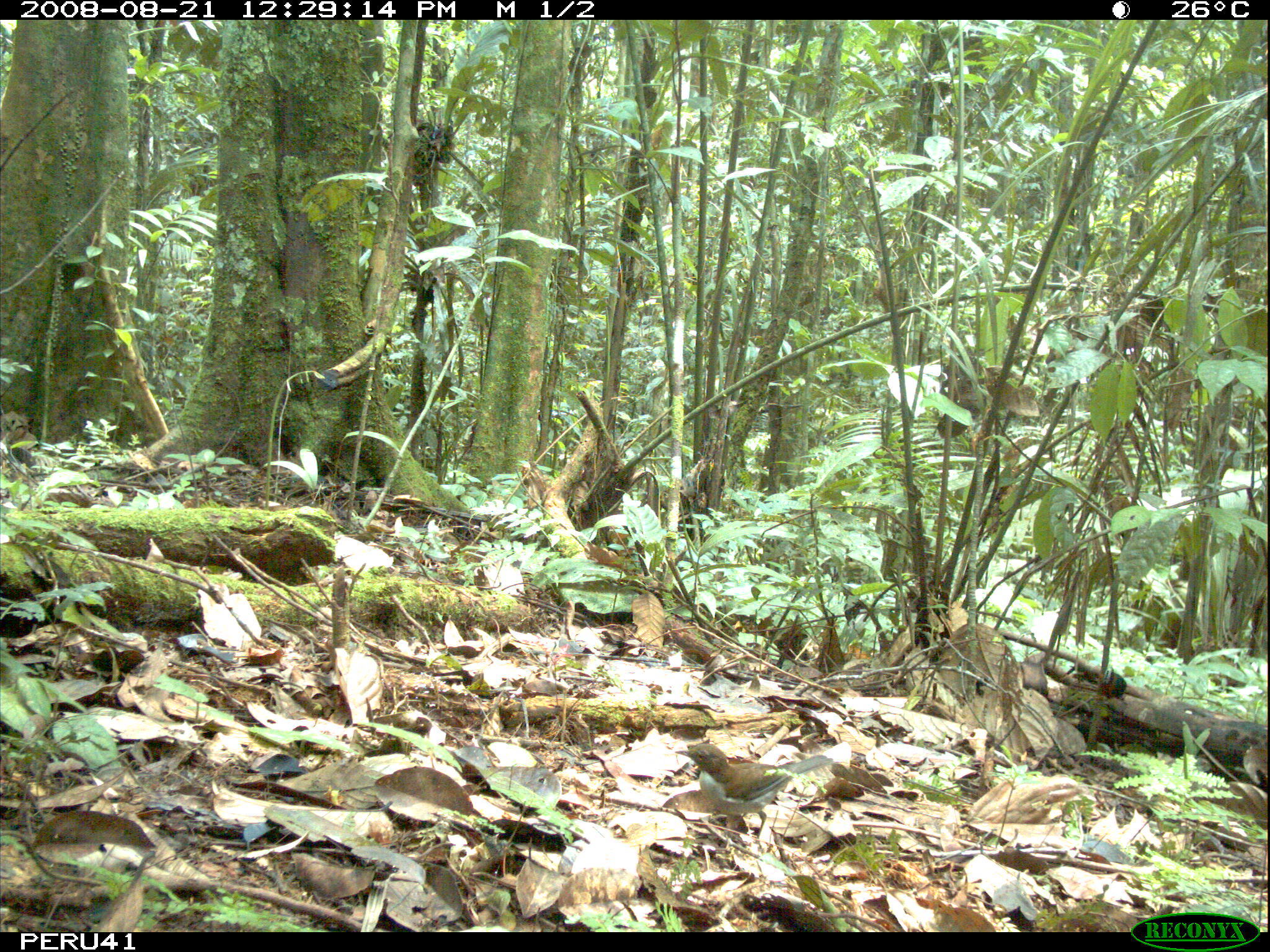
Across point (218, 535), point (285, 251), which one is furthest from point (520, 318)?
point (218, 535)

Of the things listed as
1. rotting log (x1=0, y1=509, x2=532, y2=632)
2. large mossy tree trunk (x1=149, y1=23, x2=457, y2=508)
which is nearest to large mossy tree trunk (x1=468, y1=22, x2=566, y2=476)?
large mossy tree trunk (x1=149, y1=23, x2=457, y2=508)

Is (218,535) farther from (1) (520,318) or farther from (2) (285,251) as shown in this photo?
(1) (520,318)

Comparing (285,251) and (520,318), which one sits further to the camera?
(520,318)

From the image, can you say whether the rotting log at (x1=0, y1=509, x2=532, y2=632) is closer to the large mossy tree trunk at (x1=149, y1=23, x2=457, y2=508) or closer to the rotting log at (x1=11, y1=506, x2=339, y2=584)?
the rotting log at (x1=11, y1=506, x2=339, y2=584)

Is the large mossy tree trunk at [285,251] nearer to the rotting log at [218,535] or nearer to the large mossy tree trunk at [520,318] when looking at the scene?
the rotting log at [218,535]

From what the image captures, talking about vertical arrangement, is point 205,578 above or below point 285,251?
below

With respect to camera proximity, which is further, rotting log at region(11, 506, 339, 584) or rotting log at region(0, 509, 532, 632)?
rotting log at region(11, 506, 339, 584)

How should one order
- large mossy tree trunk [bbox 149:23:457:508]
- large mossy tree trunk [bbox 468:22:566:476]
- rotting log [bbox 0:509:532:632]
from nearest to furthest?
rotting log [bbox 0:509:532:632] < large mossy tree trunk [bbox 149:23:457:508] < large mossy tree trunk [bbox 468:22:566:476]

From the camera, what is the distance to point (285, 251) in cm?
193

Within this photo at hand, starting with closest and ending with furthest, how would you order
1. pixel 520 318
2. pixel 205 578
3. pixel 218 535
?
pixel 205 578
pixel 218 535
pixel 520 318

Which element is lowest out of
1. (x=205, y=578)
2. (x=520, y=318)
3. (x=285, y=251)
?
(x=205, y=578)

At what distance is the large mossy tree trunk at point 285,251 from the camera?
1.65m

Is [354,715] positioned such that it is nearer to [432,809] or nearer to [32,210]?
[432,809]

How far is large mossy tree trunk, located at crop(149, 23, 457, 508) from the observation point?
1.65 metres
